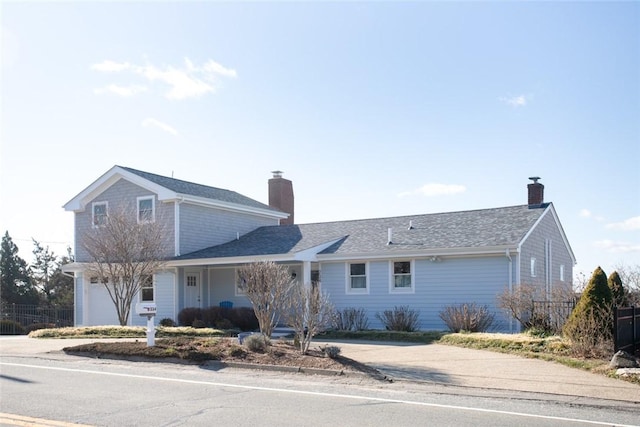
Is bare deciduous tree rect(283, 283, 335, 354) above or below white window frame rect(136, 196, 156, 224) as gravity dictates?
below

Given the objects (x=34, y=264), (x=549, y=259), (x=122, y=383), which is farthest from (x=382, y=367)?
(x=34, y=264)

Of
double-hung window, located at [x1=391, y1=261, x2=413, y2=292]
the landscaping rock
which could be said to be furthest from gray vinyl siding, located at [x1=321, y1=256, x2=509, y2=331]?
the landscaping rock

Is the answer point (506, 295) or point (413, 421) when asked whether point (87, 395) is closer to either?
point (413, 421)

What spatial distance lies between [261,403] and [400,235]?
1616 centimetres

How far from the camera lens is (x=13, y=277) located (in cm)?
4322

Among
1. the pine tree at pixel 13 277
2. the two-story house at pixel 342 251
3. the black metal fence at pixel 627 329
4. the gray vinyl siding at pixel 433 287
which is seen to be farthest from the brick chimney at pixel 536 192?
the pine tree at pixel 13 277

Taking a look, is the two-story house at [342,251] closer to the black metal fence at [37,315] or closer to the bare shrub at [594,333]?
the black metal fence at [37,315]

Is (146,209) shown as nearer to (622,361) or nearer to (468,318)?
(468,318)

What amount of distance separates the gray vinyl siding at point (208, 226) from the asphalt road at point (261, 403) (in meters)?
15.2

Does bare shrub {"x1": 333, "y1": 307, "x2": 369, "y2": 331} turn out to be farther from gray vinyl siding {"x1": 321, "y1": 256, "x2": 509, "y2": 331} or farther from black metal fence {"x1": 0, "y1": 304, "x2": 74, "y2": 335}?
black metal fence {"x1": 0, "y1": 304, "x2": 74, "y2": 335}

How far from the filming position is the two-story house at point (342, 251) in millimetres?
21875

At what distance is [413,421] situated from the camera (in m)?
7.89

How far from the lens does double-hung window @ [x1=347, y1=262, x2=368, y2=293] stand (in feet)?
78.7

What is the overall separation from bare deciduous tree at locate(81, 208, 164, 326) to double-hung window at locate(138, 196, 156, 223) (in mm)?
1829
